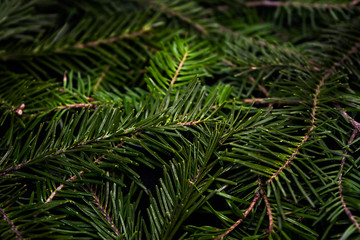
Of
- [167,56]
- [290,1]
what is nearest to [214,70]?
[167,56]

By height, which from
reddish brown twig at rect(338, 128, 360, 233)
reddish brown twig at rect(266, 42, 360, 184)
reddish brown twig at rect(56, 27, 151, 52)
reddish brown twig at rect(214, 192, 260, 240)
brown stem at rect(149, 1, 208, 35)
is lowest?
reddish brown twig at rect(214, 192, 260, 240)

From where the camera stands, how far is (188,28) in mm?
653

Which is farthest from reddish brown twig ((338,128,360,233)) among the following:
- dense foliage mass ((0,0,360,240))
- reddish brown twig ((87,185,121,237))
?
reddish brown twig ((87,185,121,237))

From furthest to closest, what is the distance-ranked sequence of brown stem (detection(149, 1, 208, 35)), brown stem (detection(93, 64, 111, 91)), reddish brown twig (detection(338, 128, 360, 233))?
1. brown stem (detection(149, 1, 208, 35))
2. brown stem (detection(93, 64, 111, 91))
3. reddish brown twig (detection(338, 128, 360, 233))

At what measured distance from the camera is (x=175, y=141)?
1.31 feet

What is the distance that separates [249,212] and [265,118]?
0.13 metres

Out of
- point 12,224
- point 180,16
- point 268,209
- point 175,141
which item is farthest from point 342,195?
point 180,16

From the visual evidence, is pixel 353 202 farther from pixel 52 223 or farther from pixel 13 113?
pixel 13 113

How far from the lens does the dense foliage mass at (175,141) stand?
35 centimetres

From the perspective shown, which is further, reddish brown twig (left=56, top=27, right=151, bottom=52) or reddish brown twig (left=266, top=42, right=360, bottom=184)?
reddish brown twig (left=56, top=27, right=151, bottom=52)

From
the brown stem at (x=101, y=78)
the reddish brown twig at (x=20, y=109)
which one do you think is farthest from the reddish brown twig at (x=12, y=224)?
the brown stem at (x=101, y=78)

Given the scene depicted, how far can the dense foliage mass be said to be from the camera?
0.35m

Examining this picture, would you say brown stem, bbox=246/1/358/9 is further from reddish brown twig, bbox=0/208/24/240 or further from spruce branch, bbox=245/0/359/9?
reddish brown twig, bbox=0/208/24/240

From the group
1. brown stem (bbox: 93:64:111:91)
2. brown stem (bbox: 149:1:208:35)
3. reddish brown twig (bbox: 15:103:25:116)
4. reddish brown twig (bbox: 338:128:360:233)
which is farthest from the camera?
brown stem (bbox: 149:1:208:35)
